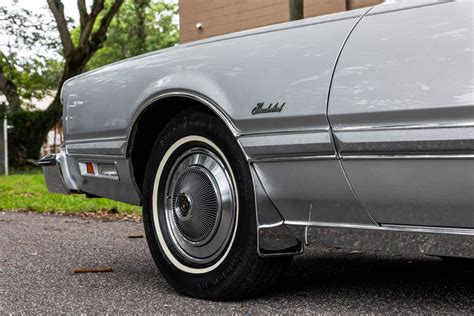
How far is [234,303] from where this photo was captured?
3410 millimetres

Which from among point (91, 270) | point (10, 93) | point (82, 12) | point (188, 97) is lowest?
point (91, 270)

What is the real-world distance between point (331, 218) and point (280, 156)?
331 mm

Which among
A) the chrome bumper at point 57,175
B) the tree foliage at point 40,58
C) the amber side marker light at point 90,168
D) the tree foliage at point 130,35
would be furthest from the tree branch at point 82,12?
the amber side marker light at point 90,168

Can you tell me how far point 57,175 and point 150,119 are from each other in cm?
89

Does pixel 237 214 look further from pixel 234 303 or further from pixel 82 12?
pixel 82 12

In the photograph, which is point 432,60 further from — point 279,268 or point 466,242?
point 279,268

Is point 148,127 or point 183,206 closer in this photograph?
point 183,206

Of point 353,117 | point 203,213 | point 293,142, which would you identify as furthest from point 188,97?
point 353,117

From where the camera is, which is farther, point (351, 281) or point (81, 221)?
point (81, 221)

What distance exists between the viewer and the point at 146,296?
3.62 meters

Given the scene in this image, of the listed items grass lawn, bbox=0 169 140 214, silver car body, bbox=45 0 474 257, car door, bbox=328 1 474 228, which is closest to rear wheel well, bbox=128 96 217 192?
silver car body, bbox=45 0 474 257

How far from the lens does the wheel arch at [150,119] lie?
3.69 meters

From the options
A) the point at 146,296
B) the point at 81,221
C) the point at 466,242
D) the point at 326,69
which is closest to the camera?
the point at 466,242

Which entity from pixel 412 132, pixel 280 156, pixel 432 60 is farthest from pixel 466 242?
pixel 280 156
